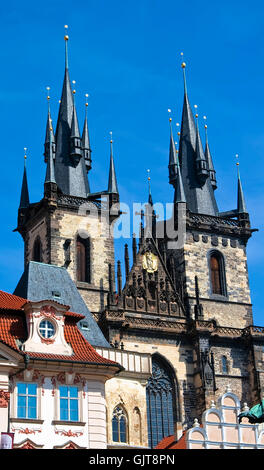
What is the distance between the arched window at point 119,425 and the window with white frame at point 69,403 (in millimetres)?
5313

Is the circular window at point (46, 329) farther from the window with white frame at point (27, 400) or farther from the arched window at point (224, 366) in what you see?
the arched window at point (224, 366)

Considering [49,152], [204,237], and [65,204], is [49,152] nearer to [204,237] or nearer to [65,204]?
[65,204]

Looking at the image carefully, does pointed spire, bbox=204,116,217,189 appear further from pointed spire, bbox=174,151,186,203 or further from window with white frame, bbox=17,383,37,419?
window with white frame, bbox=17,383,37,419

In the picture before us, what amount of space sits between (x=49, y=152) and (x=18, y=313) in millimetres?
25198

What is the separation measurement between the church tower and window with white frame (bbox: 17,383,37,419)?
21.3 meters

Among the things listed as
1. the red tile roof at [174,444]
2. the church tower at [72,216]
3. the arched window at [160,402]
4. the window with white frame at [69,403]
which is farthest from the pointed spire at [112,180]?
the window with white frame at [69,403]

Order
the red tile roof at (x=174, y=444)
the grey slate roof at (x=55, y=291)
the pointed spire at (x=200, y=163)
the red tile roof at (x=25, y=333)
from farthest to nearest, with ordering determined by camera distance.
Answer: the pointed spire at (x=200, y=163), the red tile roof at (x=174, y=444), the grey slate roof at (x=55, y=291), the red tile roof at (x=25, y=333)

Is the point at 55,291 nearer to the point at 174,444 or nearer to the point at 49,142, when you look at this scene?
the point at 174,444

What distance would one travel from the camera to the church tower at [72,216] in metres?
46.9

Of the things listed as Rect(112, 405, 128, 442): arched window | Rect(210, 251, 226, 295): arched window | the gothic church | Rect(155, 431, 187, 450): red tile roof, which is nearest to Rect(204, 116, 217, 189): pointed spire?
the gothic church

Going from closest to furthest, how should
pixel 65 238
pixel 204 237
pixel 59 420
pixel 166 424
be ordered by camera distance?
pixel 59 420 < pixel 166 424 < pixel 65 238 < pixel 204 237

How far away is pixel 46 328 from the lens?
82.5 ft

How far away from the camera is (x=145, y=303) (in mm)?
46906
